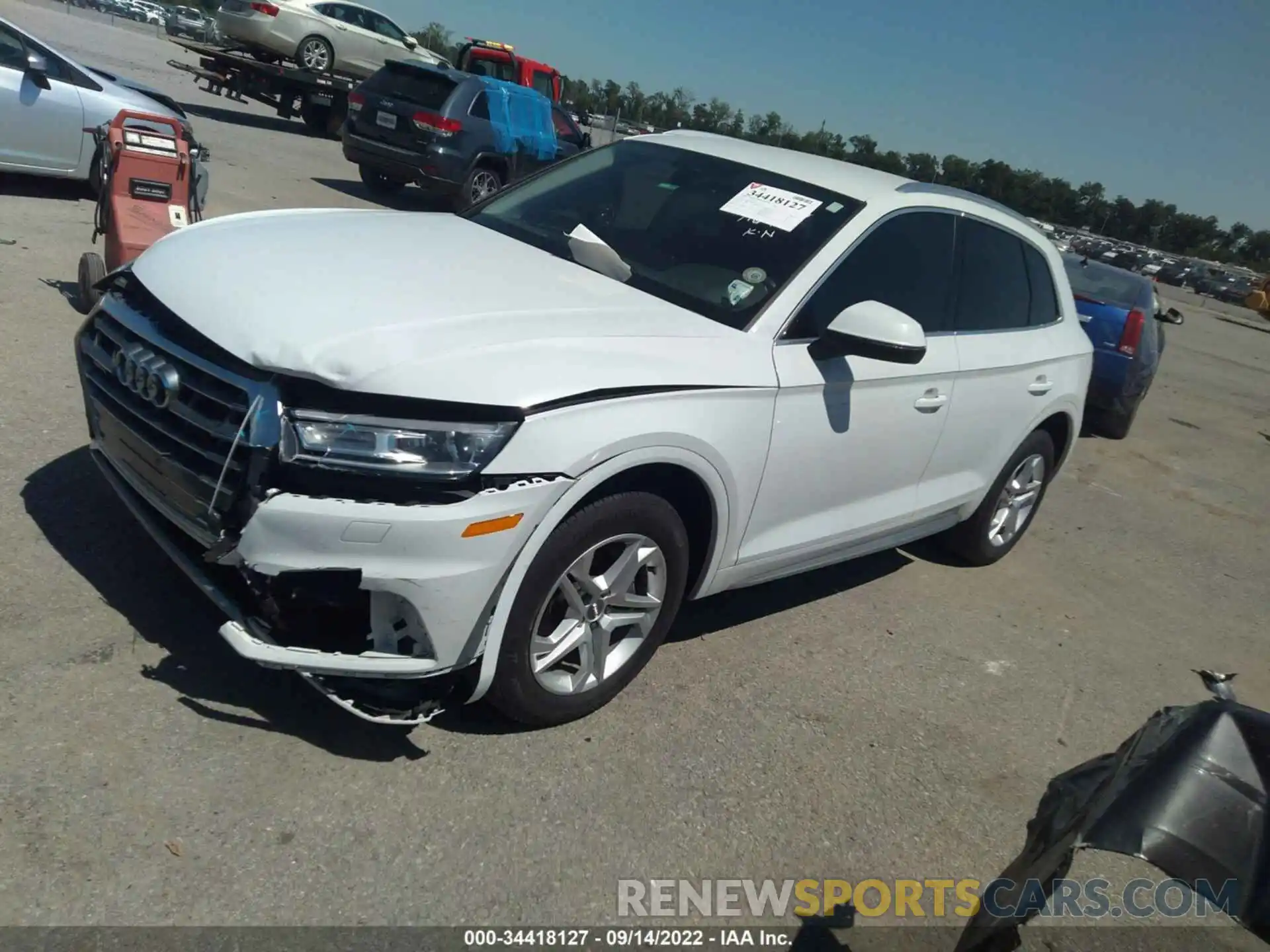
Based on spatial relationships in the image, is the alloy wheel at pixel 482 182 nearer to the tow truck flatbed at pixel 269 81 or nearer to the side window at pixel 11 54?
the side window at pixel 11 54

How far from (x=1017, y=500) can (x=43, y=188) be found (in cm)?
897

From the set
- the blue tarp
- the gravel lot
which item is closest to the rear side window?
the blue tarp

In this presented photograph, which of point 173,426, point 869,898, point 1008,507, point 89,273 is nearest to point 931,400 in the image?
point 1008,507

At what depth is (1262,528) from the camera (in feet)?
26.9

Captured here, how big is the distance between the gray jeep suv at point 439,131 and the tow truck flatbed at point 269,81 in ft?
15.9

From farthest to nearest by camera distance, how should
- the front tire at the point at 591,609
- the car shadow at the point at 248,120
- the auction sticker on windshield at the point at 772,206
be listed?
1. the car shadow at the point at 248,120
2. the auction sticker on windshield at the point at 772,206
3. the front tire at the point at 591,609

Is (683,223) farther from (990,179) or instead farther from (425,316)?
(990,179)

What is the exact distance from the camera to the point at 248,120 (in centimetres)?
2019

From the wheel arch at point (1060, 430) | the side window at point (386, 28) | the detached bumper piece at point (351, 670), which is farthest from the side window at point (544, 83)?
the detached bumper piece at point (351, 670)

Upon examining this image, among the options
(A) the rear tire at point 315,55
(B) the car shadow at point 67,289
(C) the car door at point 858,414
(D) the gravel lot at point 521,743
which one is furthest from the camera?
(A) the rear tire at point 315,55

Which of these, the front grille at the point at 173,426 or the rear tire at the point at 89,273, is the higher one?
the front grille at the point at 173,426

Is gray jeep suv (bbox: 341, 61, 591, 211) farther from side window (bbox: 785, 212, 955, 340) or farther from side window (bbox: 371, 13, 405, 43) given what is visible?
side window (bbox: 785, 212, 955, 340)

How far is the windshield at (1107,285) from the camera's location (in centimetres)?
1014

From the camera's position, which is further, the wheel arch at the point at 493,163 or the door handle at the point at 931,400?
the wheel arch at the point at 493,163
